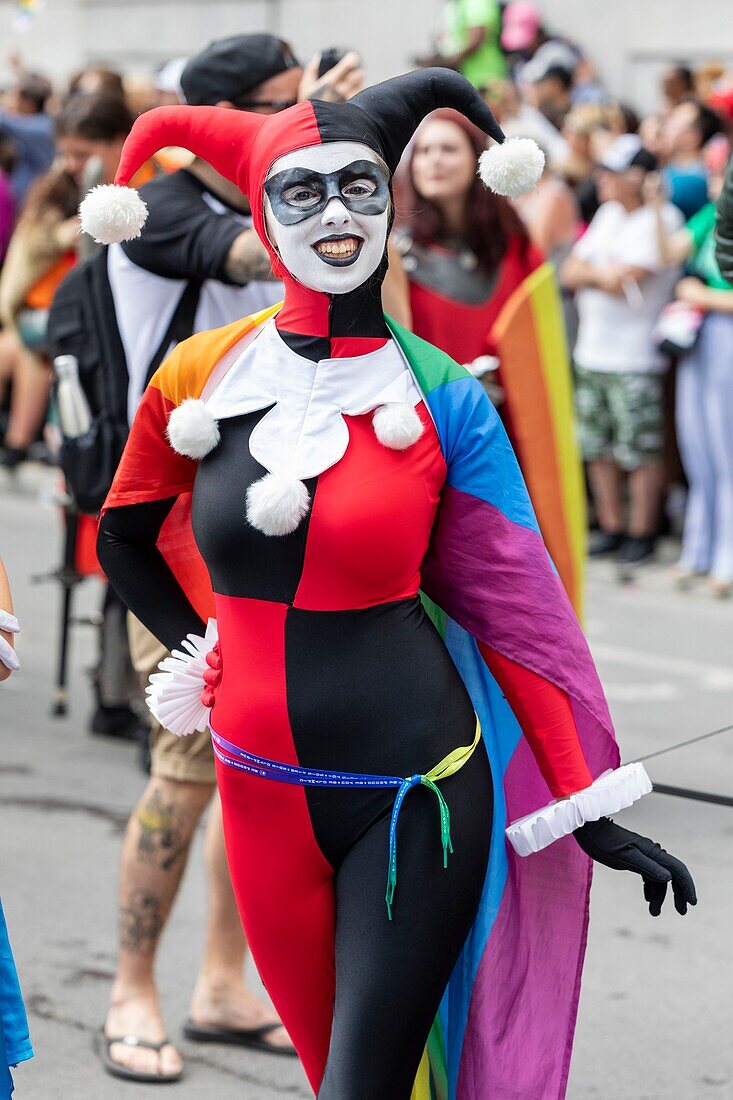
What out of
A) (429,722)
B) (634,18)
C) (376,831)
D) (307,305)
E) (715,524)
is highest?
(634,18)

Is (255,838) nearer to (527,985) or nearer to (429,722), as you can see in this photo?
(429,722)

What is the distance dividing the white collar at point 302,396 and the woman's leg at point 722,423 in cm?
536

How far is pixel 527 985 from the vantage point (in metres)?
2.52

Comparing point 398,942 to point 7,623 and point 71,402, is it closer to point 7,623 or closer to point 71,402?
point 7,623

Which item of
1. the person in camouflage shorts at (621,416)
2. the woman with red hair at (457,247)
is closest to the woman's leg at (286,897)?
the woman with red hair at (457,247)

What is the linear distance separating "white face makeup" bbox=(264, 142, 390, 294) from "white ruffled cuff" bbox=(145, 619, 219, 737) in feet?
2.03

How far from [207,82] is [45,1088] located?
7.07 feet

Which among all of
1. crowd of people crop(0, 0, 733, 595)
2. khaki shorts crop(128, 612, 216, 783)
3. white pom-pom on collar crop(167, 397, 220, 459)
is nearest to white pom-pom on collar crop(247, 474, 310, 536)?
white pom-pom on collar crop(167, 397, 220, 459)

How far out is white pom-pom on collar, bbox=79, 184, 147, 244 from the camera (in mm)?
2520

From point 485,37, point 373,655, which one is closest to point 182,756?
point 373,655

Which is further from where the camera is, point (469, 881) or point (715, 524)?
point (715, 524)

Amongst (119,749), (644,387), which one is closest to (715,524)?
(644,387)

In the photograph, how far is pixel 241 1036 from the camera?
11.6ft

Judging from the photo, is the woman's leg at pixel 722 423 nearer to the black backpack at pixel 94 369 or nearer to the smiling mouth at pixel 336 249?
the black backpack at pixel 94 369
